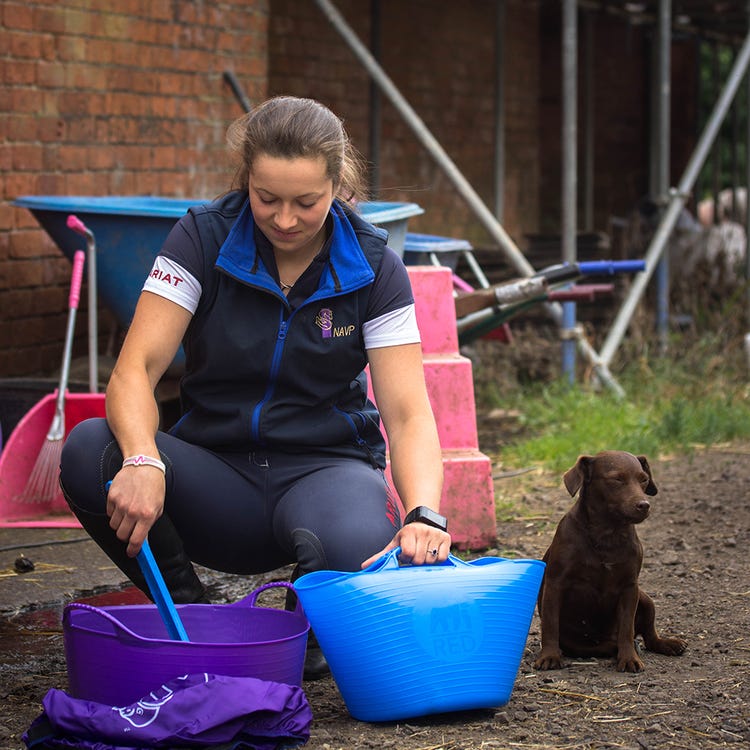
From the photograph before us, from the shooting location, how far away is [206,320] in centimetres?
293

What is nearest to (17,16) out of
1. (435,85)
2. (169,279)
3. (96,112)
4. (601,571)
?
(96,112)

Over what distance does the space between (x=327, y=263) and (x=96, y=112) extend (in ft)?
11.9

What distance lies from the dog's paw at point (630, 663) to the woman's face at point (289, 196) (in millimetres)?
1260

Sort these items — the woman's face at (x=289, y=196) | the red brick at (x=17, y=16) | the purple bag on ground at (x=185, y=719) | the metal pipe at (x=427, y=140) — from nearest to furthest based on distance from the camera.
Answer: the purple bag on ground at (x=185, y=719) → the woman's face at (x=289, y=196) → the red brick at (x=17, y=16) → the metal pipe at (x=427, y=140)

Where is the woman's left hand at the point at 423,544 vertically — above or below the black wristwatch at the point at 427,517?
below

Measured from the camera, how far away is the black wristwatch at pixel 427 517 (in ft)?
8.60

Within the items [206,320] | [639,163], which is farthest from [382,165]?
[206,320]

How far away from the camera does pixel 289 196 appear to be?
9.04 feet

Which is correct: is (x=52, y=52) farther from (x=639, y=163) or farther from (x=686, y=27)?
(x=639, y=163)

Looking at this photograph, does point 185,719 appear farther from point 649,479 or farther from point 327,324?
point 649,479

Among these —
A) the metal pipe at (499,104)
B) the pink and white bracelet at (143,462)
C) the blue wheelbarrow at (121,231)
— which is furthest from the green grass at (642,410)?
the pink and white bracelet at (143,462)

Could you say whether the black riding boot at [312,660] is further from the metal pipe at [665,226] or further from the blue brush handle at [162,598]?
the metal pipe at [665,226]

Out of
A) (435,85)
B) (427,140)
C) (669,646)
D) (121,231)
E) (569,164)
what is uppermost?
(435,85)

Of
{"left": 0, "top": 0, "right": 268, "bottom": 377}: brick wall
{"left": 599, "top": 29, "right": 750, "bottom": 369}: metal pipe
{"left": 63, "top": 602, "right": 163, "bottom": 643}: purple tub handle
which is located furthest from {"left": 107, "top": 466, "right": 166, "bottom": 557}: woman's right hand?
{"left": 599, "top": 29, "right": 750, "bottom": 369}: metal pipe
